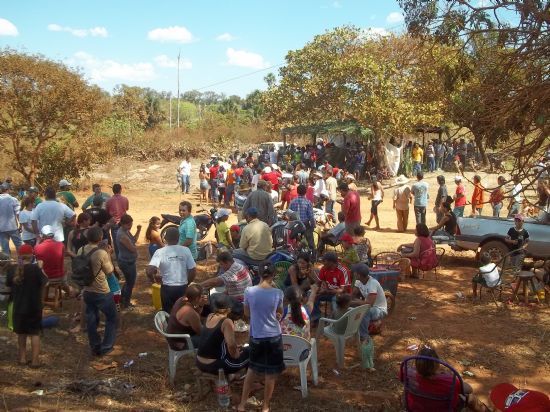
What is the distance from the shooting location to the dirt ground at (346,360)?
5.43 meters

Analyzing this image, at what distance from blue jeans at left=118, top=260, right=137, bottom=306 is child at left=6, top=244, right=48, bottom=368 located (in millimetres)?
1582

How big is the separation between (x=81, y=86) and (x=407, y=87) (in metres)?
12.3

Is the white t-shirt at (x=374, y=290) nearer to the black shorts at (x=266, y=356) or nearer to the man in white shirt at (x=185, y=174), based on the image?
the black shorts at (x=266, y=356)

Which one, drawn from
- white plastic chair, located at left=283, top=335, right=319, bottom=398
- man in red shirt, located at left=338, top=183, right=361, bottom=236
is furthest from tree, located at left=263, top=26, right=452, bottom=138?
white plastic chair, located at left=283, top=335, right=319, bottom=398

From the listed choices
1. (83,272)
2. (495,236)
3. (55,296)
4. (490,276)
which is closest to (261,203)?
(55,296)

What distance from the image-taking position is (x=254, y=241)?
7809 mm

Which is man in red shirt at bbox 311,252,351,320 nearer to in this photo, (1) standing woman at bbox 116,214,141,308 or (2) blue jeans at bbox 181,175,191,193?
(1) standing woman at bbox 116,214,141,308

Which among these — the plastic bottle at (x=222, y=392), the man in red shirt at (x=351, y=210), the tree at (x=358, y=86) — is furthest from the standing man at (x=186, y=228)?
the tree at (x=358, y=86)

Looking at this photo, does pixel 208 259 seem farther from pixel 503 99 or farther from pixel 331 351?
pixel 503 99

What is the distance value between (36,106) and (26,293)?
1544 centimetres

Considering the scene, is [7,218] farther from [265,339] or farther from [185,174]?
[185,174]

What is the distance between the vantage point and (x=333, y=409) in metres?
5.27

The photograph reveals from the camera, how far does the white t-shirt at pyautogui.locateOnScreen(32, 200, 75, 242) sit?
842 cm

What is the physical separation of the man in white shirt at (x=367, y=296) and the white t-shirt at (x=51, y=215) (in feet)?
15.1
